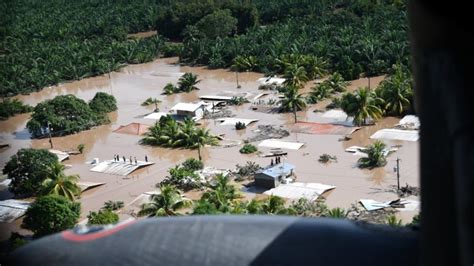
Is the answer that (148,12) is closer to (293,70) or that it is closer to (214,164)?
(293,70)

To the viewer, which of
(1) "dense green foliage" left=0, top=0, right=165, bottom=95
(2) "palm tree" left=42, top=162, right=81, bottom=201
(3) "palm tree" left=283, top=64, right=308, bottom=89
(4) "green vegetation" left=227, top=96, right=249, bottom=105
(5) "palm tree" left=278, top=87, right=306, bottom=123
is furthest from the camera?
(1) "dense green foliage" left=0, top=0, right=165, bottom=95

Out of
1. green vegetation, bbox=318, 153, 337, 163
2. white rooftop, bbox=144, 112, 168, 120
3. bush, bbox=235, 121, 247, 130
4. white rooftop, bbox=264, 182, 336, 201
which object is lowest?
white rooftop, bbox=264, 182, 336, 201

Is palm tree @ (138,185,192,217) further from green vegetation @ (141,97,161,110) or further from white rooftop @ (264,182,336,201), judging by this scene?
green vegetation @ (141,97,161,110)

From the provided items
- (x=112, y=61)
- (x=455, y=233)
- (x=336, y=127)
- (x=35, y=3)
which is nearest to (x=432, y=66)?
(x=455, y=233)

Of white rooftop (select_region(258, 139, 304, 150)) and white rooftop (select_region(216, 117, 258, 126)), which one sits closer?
white rooftop (select_region(258, 139, 304, 150))

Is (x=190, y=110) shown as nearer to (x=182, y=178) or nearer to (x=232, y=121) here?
(x=232, y=121)

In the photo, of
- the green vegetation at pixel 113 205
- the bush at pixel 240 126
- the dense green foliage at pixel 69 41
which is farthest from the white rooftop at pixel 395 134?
the dense green foliage at pixel 69 41

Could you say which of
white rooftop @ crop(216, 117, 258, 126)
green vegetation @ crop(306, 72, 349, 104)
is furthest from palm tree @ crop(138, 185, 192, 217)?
green vegetation @ crop(306, 72, 349, 104)
